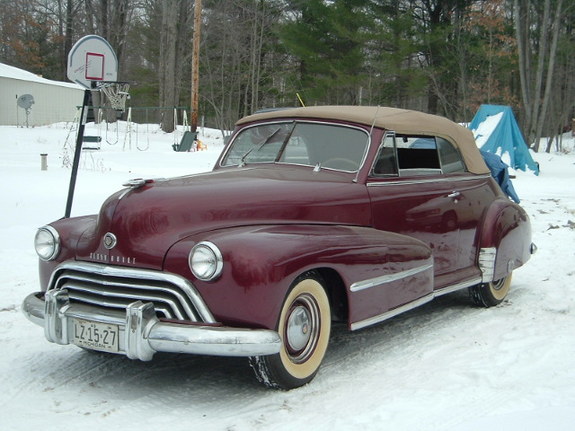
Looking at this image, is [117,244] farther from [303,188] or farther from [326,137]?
[326,137]

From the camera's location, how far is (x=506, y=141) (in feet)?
65.6

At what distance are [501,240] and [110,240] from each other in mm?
3548

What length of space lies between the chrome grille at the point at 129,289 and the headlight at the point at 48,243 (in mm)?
282

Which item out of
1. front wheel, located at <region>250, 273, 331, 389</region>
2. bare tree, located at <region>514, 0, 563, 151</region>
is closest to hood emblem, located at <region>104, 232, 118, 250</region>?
front wheel, located at <region>250, 273, 331, 389</region>

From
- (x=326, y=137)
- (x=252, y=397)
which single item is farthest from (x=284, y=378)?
(x=326, y=137)

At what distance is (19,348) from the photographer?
4.56m

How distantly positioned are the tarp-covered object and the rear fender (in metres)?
14.5

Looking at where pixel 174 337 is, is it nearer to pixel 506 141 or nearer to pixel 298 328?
pixel 298 328

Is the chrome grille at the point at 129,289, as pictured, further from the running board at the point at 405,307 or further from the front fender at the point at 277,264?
the running board at the point at 405,307

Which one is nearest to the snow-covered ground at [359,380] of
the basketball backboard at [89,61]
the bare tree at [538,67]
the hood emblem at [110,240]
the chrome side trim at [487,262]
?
the chrome side trim at [487,262]

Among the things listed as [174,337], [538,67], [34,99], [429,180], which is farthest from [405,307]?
[34,99]

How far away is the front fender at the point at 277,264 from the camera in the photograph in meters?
3.47

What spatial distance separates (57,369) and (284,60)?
3527cm

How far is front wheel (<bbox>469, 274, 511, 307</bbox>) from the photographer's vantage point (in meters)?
5.84
